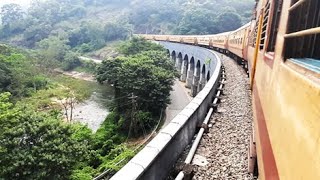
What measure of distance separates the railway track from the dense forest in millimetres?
6920

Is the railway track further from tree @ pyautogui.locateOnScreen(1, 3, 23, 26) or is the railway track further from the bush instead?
tree @ pyautogui.locateOnScreen(1, 3, 23, 26)

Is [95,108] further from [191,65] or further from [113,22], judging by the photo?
[113,22]

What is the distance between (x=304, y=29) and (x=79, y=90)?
36.0 metres

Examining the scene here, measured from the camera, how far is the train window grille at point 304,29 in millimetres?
1876

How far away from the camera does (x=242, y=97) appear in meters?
8.50

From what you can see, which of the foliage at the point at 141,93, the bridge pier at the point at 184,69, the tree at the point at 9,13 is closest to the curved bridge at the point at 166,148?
the foliage at the point at 141,93

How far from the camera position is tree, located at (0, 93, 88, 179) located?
10227 mm

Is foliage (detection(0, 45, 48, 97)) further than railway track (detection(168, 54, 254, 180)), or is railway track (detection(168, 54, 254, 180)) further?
foliage (detection(0, 45, 48, 97))

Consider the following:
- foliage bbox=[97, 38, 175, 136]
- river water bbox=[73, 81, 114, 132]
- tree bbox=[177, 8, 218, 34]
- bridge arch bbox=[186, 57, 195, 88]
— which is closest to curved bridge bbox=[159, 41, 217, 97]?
bridge arch bbox=[186, 57, 195, 88]

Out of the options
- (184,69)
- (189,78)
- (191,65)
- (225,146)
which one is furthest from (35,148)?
(184,69)

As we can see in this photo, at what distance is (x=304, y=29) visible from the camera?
2.00m

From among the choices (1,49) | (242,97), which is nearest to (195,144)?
(242,97)

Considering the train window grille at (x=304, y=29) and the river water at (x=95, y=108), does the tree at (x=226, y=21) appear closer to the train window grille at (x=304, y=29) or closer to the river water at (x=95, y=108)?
the river water at (x=95, y=108)

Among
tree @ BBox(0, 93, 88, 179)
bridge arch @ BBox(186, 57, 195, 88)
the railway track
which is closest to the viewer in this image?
the railway track
